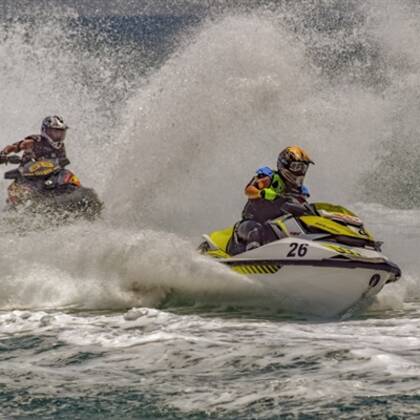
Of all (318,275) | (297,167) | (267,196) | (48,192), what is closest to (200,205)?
(48,192)

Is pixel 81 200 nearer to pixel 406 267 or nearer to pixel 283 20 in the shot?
pixel 406 267

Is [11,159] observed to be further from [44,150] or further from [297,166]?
[297,166]

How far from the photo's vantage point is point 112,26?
2623cm

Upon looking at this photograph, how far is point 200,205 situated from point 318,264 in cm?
772

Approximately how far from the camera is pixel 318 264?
977 cm

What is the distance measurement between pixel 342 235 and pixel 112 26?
56.9 feet

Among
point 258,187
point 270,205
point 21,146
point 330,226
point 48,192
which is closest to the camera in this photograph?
point 330,226

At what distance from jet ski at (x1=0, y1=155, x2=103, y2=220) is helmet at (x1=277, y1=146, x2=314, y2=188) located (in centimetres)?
443

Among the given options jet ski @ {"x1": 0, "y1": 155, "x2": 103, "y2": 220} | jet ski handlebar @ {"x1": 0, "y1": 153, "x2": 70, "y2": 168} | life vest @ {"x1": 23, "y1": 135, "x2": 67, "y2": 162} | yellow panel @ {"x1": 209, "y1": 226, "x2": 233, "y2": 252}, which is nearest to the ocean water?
yellow panel @ {"x1": 209, "y1": 226, "x2": 233, "y2": 252}

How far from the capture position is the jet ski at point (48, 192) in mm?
14625

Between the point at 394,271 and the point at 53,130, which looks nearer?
the point at 394,271

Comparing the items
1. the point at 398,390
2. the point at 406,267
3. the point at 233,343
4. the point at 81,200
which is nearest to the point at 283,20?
the point at 81,200

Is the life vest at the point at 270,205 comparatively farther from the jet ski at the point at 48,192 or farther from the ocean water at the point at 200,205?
the jet ski at the point at 48,192

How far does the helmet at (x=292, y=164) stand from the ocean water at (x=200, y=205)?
1.32 m
